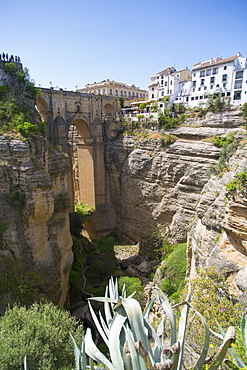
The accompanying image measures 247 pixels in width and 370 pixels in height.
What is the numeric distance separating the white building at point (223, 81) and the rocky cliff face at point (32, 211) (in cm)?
2163

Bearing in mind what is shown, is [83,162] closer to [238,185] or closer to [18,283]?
[18,283]

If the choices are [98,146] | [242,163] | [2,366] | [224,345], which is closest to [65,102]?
[98,146]

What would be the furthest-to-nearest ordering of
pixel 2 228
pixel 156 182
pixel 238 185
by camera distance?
pixel 156 182 → pixel 2 228 → pixel 238 185

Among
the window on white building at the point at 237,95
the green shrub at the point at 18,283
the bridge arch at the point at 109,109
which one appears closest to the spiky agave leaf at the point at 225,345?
the green shrub at the point at 18,283

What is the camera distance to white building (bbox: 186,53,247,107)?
2641 centimetres

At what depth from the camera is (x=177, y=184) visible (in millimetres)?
21688

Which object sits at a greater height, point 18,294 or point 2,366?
point 2,366

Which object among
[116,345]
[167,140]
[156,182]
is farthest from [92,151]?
[116,345]

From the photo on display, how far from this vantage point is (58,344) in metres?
7.96

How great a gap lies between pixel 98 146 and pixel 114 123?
327 cm

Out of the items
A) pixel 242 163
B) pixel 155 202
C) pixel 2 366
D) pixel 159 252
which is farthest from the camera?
pixel 155 202

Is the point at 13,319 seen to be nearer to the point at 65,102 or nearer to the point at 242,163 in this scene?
the point at 242,163

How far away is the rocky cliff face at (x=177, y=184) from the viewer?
38.1ft

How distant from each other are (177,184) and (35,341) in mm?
16846
